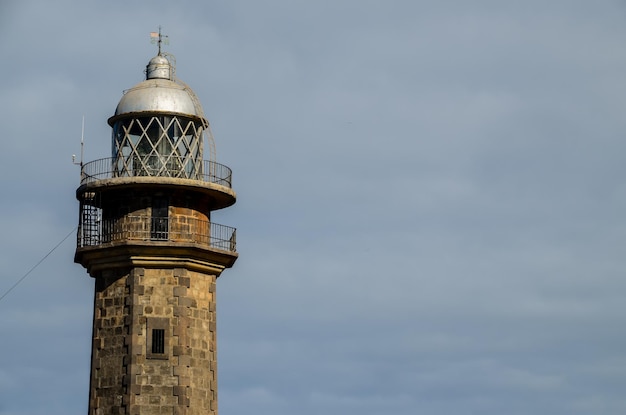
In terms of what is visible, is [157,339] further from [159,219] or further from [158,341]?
[159,219]

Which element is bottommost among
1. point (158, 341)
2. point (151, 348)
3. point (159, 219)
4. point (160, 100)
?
point (151, 348)

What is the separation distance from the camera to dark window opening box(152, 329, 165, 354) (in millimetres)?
65875

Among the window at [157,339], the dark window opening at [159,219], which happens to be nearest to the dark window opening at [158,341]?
the window at [157,339]

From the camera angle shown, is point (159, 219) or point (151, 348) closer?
point (151, 348)

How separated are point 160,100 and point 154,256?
579 cm

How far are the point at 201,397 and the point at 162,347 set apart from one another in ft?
7.49

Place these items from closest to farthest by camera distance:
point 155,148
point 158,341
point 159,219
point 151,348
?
point 151,348 → point 158,341 → point 159,219 → point 155,148

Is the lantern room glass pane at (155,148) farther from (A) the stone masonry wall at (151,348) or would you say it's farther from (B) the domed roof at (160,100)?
(A) the stone masonry wall at (151,348)

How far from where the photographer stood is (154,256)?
66.7 meters

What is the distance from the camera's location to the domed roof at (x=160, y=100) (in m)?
67.8

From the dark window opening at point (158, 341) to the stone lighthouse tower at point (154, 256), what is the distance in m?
0.04

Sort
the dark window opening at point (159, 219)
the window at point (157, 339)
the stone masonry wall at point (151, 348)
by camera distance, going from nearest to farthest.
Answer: the stone masonry wall at point (151, 348) < the window at point (157, 339) < the dark window opening at point (159, 219)

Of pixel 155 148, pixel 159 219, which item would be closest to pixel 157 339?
pixel 159 219

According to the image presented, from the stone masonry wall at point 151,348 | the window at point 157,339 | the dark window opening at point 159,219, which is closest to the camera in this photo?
the stone masonry wall at point 151,348
